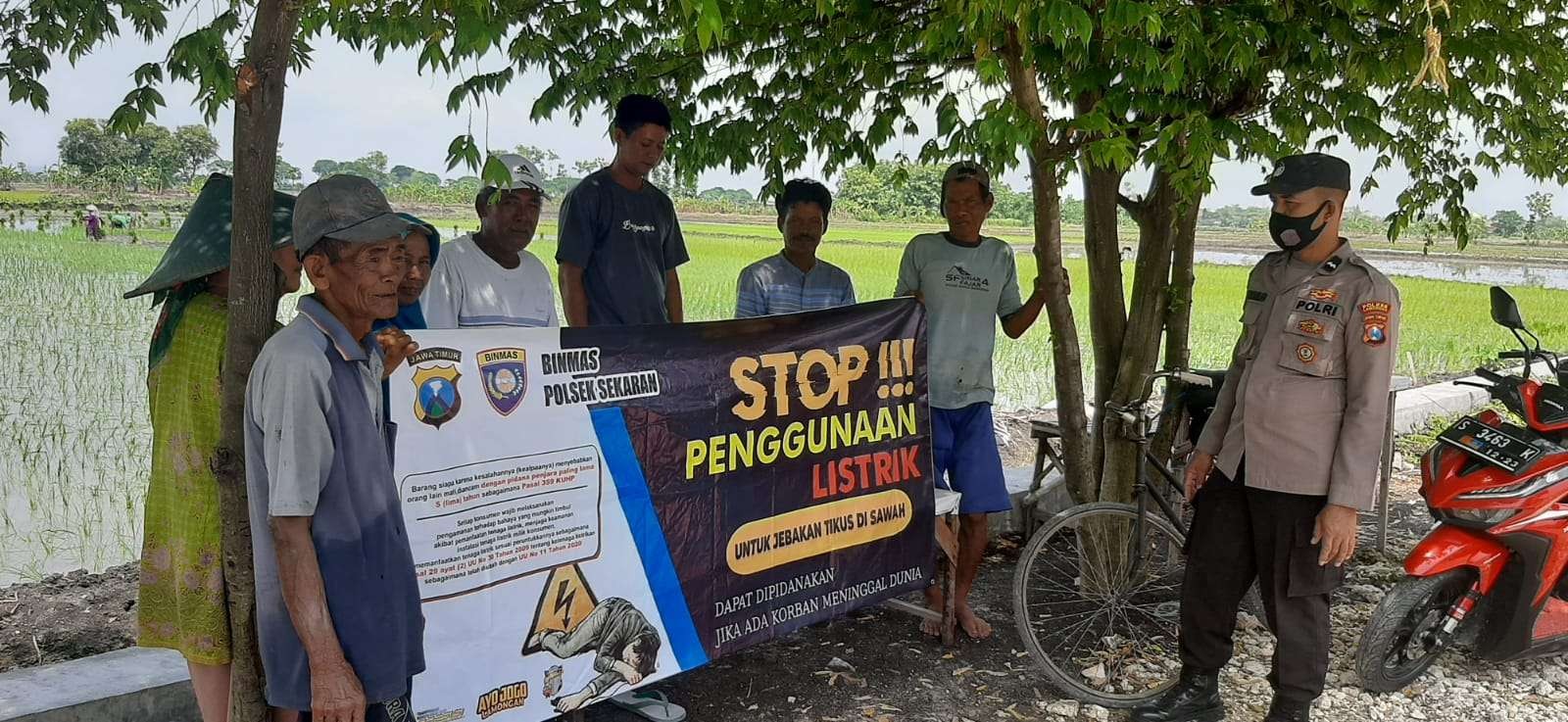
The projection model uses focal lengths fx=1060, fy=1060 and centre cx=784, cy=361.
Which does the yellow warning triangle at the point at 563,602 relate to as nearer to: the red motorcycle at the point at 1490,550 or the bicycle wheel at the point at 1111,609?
the bicycle wheel at the point at 1111,609

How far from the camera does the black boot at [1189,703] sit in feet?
11.2

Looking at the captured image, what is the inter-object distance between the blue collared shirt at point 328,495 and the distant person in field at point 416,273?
62 cm

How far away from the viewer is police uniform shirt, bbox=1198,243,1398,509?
2934 millimetres

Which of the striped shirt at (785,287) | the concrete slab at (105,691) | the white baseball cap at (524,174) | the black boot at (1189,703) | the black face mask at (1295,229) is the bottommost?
the black boot at (1189,703)

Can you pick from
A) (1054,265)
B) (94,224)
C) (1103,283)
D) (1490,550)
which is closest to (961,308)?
(1054,265)

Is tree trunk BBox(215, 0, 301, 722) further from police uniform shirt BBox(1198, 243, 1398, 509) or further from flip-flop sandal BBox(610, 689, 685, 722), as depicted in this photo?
police uniform shirt BBox(1198, 243, 1398, 509)

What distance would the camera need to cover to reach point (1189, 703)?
341 cm

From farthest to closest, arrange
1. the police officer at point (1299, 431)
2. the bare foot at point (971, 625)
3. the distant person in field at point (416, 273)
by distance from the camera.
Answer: the bare foot at point (971, 625) → the police officer at point (1299, 431) → the distant person in field at point (416, 273)

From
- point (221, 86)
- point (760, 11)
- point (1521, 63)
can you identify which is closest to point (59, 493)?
point (221, 86)

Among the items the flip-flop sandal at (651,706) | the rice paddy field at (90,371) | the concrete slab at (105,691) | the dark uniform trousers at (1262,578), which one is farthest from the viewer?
the rice paddy field at (90,371)

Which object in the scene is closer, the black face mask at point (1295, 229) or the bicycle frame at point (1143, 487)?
the black face mask at point (1295, 229)

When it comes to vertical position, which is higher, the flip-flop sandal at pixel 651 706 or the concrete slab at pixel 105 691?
the concrete slab at pixel 105 691

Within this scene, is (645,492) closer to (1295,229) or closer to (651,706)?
(651,706)

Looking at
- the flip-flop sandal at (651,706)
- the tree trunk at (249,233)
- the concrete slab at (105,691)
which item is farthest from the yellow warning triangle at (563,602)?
the concrete slab at (105,691)
